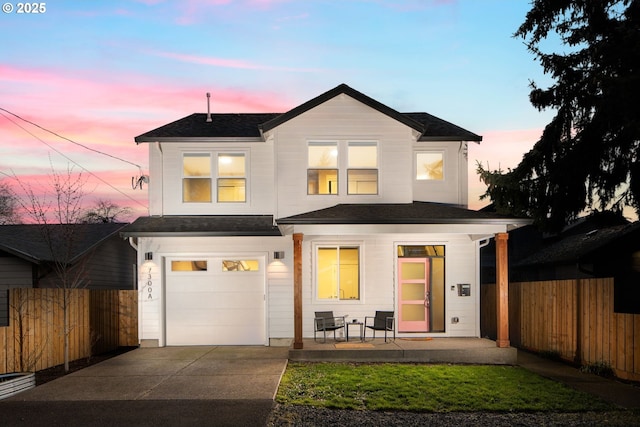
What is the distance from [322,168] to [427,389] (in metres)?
6.74

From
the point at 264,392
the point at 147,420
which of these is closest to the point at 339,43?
the point at 264,392

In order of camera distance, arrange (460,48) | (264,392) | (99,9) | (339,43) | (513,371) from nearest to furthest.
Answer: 1. (264,392)
2. (513,371)
3. (99,9)
4. (460,48)
5. (339,43)

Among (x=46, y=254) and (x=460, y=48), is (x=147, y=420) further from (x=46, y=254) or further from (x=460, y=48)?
(x=460, y=48)

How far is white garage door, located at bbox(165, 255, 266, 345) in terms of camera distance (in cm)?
1393

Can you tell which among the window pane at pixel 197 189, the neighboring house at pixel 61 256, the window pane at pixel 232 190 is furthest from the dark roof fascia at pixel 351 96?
the neighboring house at pixel 61 256

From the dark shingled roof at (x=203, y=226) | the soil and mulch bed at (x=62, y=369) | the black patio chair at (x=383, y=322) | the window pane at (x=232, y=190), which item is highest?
the window pane at (x=232, y=190)

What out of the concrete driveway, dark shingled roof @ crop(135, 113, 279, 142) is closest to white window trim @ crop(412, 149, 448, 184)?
dark shingled roof @ crop(135, 113, 279, 142)

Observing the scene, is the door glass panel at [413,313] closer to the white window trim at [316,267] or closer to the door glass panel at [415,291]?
the door glass panel at [415,291]

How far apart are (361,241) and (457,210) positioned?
8.03 feet

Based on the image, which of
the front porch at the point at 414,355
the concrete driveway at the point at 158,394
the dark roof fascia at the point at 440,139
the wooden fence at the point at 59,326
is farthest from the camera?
the dark roof fascia at the point at 440,139

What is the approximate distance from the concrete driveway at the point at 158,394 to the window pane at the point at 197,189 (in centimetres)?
431

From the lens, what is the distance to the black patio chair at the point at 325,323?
12.8m

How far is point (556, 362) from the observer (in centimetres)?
1198

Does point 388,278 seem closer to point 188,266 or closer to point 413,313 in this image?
point 413,313
